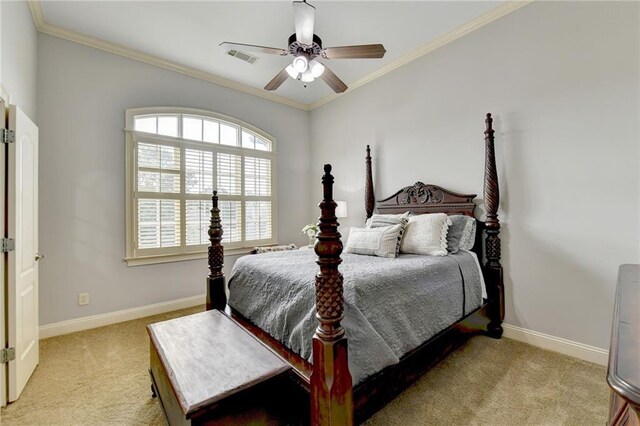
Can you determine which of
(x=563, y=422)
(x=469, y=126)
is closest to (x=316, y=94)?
(x=469, y=126)

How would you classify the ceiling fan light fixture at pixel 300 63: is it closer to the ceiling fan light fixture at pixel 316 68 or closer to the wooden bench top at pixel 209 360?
the ceiling fan light fixture at pixel 316 68

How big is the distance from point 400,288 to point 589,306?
68.1 inches

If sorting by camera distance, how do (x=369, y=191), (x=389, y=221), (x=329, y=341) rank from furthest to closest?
(x=369, y=191), (x=389, y=221), (x=329, y=341)

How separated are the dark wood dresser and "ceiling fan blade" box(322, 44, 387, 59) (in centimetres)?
205

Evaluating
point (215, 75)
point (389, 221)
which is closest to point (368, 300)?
point (389, 221)

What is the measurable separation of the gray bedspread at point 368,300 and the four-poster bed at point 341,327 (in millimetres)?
67

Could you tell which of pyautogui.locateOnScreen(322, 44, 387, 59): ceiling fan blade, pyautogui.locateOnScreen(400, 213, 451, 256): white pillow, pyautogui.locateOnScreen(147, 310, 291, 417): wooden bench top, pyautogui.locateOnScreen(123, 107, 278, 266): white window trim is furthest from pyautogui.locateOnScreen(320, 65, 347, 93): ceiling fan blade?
pyautogui.locateOnScreen(147, 310, 291, 417): wooden bench top

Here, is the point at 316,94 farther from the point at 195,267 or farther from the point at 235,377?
the point at 235,377

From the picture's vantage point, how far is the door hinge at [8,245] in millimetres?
1826

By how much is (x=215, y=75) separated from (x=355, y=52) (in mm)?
2399

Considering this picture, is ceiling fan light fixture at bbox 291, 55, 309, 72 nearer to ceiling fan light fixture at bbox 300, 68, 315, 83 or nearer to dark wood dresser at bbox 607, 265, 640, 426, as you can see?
ceiling fan light fixture at bbox 300, 68, 315, 83

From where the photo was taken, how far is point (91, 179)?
3.04 metres

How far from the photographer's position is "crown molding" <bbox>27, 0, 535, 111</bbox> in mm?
2664

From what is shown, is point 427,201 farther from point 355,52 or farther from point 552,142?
point 355,52
